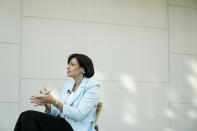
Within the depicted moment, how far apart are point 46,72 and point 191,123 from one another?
2317 millimetres

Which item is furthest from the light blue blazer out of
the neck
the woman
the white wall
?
the white wall

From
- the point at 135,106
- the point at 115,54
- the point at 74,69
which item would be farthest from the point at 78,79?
the point at 135,106

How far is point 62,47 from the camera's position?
4562 mm

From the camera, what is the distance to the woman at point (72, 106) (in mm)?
2652

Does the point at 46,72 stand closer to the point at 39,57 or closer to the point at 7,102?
the point at 39,57

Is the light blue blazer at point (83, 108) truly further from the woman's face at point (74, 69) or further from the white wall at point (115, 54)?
the white wall at point (115, 54)

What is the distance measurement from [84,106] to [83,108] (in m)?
0.02

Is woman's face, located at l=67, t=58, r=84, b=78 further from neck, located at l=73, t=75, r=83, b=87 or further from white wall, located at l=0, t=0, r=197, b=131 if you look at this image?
white wall, located at l=0, t=0, r=197, b=131

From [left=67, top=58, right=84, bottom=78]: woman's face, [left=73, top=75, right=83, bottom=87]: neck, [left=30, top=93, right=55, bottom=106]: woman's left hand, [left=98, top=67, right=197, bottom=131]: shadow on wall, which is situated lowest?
[left=98, top=67, right=197, bottom=131]: shadow on wall

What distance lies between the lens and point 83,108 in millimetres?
2904

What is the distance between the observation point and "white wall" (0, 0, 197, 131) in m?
4.34

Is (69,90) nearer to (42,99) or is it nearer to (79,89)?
(79,89)

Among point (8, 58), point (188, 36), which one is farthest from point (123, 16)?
point (8, 58)

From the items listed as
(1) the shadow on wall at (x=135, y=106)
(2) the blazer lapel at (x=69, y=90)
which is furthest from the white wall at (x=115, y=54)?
(2) the blazer lapel at (x=69, y=90)
